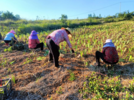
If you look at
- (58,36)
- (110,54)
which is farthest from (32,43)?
(110,54)

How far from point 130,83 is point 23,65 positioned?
3.58m

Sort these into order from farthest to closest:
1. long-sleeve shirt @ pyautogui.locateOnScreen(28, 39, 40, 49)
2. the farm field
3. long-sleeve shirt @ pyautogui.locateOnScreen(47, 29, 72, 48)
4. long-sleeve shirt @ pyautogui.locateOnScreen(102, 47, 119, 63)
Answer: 1. long-sleeve shirt @ pyautogui.locateOnScreen(28, 39, 40, 49)
2. long-sleeve shirt @ pyautogui.locateOnScreen(47, 29, 72, 48)
3. long-sleeve shirt @ pyautogui.locateOnScreen(102, 47, 119, 63)
4. the farm field

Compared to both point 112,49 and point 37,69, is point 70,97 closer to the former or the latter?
point 37,69

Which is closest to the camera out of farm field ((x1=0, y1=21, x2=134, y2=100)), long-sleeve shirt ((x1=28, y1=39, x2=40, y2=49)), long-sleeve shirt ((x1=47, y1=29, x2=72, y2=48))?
farm field ((x1=0, y1=21, x2=134, y2=100))

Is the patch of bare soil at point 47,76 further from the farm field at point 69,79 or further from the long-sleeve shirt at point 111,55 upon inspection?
the long-sleeve shirt at point 111,55

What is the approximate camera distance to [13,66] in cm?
357

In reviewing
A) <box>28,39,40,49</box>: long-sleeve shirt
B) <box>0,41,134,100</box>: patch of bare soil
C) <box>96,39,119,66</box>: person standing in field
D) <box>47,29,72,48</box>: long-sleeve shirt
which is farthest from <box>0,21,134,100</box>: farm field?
<box>47,29,72,48</box>: long-sleeve shirt

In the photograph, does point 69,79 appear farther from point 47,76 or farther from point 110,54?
point 110,54

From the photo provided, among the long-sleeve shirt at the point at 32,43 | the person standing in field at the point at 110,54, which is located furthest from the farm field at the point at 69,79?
the long-sleeve shirt at the point at 32,43

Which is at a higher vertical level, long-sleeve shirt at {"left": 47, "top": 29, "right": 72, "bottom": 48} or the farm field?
long-sleeve shirt at {"left": 47, "top": 29, "right": 72, "bottom": 48}

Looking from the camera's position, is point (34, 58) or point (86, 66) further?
point (34, 58)

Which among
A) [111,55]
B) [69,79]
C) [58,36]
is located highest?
[58,36]

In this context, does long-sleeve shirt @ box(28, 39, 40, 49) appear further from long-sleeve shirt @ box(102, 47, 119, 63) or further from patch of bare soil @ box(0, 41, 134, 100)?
long-sleeve shirt @ box(102, 47, 119, 63)

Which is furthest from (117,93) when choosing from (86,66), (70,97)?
(86,66)
